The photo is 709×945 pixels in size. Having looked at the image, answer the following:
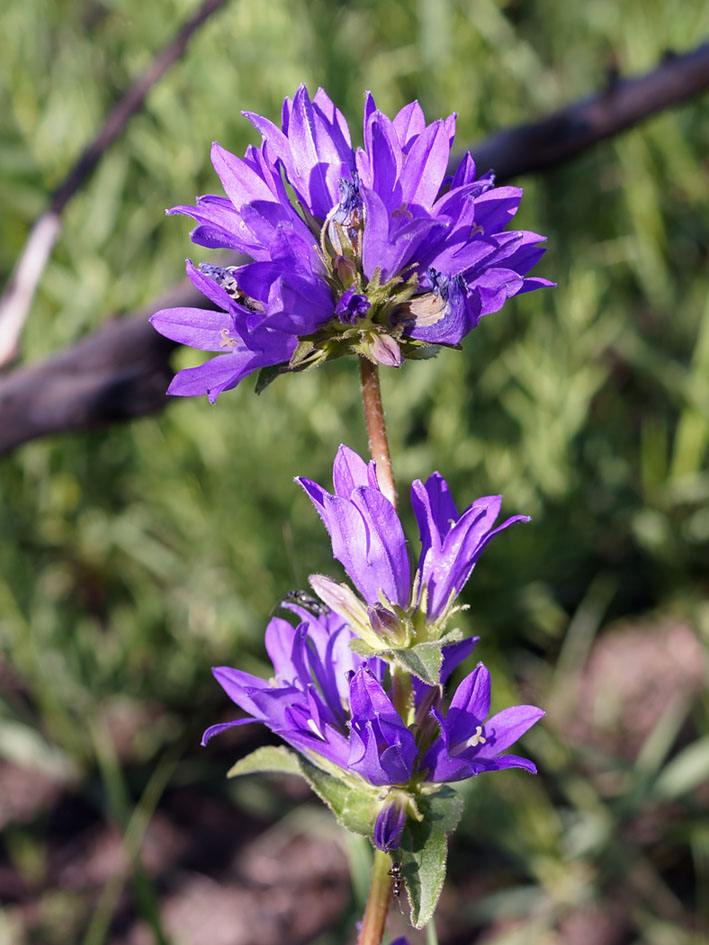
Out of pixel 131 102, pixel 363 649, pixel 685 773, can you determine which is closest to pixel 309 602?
pixel 363 649

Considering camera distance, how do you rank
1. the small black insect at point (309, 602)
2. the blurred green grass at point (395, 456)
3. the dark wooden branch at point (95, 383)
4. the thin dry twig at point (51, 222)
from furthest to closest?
the blurred green grass at point (395, 456)
the thin dry twig at point (51, 222)
the dark wooden branch at point (95, 383)
the small black insect at point (309, 602)

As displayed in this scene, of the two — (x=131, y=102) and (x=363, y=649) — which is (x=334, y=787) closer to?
(x=363, y=649)

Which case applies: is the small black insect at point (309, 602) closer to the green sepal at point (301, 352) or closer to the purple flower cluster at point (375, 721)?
the purple flower cluster at point (375, 721)

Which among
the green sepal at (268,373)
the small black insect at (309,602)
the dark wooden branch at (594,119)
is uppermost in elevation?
the dark wooden branch at (594,119)

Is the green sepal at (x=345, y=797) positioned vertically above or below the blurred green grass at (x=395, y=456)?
below

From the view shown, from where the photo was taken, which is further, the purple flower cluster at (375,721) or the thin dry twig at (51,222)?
the thin dry twig at (51,222)

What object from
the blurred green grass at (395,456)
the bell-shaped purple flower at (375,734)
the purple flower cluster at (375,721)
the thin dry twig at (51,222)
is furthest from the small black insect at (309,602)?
the blurred green grass at (395,456)

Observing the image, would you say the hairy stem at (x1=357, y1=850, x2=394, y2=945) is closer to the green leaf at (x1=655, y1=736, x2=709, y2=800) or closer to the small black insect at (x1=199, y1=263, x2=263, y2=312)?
the small black insect at (x1=199, y1=263, x2=263, y2=312)
